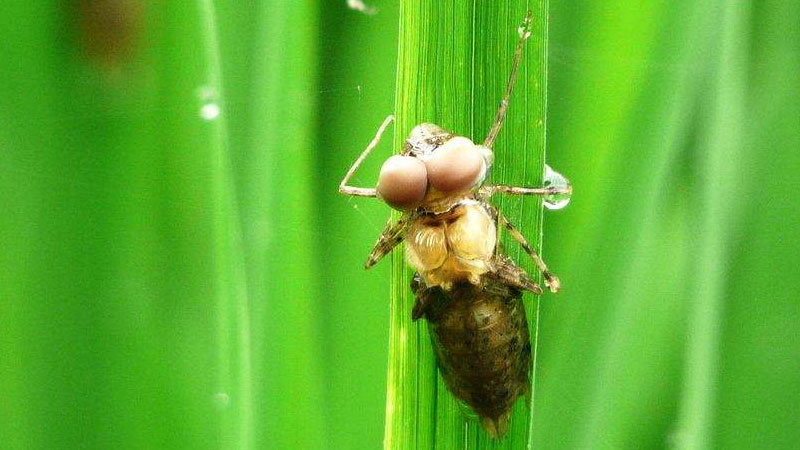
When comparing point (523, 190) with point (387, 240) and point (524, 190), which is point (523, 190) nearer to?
point (524, 190)

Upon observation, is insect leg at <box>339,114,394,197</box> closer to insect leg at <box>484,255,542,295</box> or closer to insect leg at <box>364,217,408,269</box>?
insect leg at <box>364,217,408,269</box>

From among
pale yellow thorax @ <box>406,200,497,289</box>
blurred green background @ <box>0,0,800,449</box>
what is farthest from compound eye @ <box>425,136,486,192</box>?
blurred green background @ <box>0,0,800,449</box>

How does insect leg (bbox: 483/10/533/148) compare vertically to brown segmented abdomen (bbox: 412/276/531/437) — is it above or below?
above

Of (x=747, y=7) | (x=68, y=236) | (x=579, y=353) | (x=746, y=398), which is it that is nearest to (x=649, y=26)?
(x=747, y=7)

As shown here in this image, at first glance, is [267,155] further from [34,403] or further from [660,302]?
[660,302]

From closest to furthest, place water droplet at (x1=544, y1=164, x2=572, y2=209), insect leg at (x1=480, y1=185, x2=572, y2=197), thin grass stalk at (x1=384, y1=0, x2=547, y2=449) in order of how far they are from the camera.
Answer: thin grass stalk at (x1=384, y1=0, x2=547, y2=449) < insect leg at (x1=480, y1=185, x2=572, y2=197) < water droplet at (x1=544, y1=164, x2=572, y2=209)

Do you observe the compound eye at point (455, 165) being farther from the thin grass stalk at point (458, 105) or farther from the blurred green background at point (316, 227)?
the blurred green background at point (316, 227)

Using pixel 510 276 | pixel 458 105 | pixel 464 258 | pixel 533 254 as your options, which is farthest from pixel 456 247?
pixel 458 105

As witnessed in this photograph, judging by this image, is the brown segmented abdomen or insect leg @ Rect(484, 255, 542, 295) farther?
insect leg @ Rect(484, 255, 542, 295)
